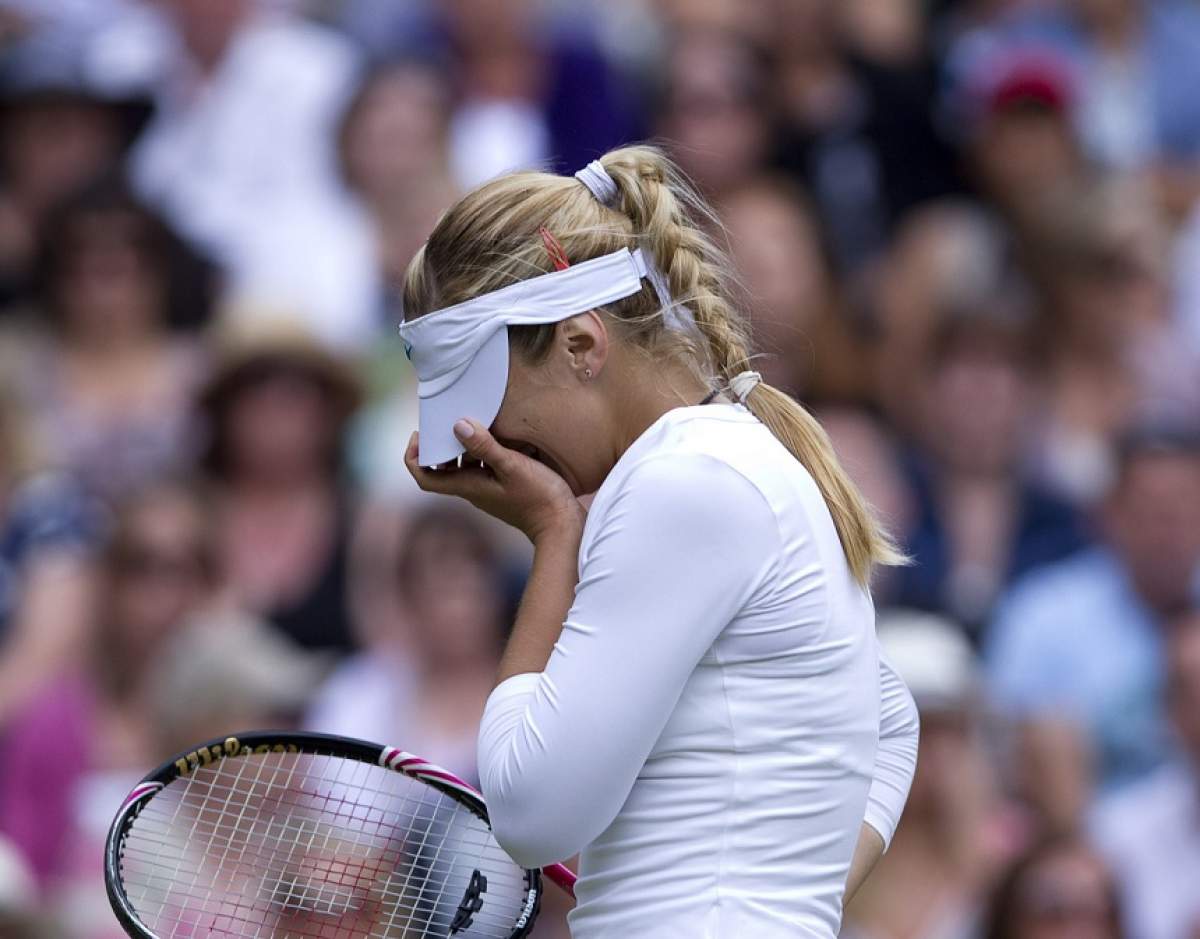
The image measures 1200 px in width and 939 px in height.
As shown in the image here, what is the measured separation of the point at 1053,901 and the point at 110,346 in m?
3.69

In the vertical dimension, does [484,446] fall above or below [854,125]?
above

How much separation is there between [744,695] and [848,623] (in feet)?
0.55

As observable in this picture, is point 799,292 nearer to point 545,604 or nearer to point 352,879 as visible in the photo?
point 352,879

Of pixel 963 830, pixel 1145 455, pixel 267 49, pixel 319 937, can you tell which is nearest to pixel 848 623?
pixel 319 937

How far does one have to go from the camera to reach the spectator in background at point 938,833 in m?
5.18

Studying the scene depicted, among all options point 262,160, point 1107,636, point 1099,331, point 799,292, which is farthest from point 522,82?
point 1107,636

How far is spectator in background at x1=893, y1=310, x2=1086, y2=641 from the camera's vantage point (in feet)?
20.4

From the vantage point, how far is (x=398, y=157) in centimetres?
721

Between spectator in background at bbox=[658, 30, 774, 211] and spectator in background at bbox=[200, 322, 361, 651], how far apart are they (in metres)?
1.61

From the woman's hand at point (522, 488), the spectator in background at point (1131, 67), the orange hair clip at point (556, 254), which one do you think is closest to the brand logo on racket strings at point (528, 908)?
the woman's hand at point (522, 488)

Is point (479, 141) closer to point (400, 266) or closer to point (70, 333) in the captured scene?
point (400, 266)

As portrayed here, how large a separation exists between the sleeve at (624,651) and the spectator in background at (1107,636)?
11.8ft

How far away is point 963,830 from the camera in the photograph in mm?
5324

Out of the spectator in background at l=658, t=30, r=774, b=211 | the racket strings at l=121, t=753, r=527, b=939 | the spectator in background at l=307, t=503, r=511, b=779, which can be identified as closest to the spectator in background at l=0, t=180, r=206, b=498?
the spectator in background at l=307, t=503, r=511, b=779
